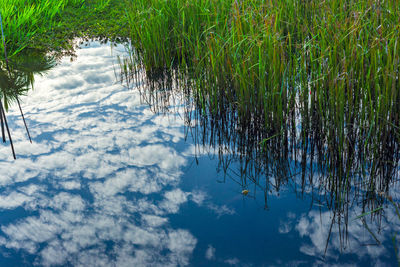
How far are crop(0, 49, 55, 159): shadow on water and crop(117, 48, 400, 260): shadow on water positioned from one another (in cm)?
169

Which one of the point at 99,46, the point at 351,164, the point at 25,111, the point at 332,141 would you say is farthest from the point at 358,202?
the point at 99,46

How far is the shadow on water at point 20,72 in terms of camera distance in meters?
3.39

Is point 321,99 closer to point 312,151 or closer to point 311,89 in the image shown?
point 311,89

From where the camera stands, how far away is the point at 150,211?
1.93 meters

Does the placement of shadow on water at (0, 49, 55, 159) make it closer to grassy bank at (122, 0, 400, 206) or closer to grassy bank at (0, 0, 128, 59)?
grassy bank at (0, 0, 128, 59)

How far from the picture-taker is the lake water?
1645 mm

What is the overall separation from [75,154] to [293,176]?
1.39 m

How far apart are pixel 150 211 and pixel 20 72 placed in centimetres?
278

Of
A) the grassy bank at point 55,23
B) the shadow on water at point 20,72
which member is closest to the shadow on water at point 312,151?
the shadow on water at point 20,72

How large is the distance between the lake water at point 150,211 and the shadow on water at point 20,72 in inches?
24.3

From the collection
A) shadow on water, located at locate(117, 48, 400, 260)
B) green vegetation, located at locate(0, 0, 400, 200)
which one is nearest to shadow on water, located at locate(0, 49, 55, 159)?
green vegetation, located at locate(0, 0, 400, 200)

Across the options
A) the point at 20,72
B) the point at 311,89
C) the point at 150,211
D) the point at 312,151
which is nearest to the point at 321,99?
the point at 311,89

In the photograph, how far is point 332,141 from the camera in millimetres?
1976

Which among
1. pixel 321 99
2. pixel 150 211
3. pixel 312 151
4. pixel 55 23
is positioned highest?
pixel 55 23
